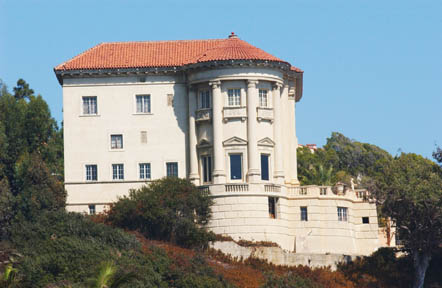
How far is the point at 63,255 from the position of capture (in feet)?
223

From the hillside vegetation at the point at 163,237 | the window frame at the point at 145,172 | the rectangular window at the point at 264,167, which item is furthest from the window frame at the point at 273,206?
the window frame at the point at 145,172

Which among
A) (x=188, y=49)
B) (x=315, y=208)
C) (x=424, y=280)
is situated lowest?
(x=424, y=280)

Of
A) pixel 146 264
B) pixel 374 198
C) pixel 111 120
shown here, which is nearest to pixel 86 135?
pixel 111 120

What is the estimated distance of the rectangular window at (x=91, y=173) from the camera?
82.5 metres

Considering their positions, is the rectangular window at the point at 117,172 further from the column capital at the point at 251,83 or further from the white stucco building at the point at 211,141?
the column capital at the point at 251,83

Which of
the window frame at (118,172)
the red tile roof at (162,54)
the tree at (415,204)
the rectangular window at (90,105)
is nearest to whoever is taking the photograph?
the tree at (415,204)

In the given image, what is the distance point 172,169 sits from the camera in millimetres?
82812

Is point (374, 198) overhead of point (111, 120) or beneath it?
beneath

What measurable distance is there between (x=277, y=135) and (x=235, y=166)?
3.89 meters

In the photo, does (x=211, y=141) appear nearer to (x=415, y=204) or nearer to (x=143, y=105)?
(x=143, y=105)

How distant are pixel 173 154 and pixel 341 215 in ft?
42.2

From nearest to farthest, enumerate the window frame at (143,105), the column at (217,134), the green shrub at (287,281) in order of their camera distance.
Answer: the green shrub at (287,281)
the column at (217,134)
the window frame at (143,105)

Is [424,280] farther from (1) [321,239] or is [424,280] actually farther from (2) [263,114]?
(2) [263,114]

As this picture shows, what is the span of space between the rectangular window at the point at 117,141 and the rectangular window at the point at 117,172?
56.7 inches
